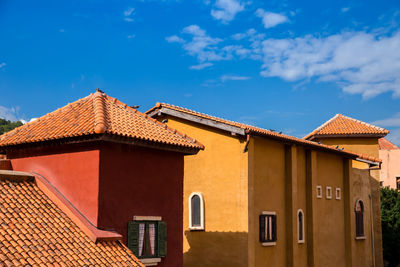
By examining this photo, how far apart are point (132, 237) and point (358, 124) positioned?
73.9 feet

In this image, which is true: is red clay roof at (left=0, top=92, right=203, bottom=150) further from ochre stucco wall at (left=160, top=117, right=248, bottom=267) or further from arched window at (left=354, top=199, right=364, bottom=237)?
arched window at (left=354, top=199, right=364, bottom=237)

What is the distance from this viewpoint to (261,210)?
19.5 metres

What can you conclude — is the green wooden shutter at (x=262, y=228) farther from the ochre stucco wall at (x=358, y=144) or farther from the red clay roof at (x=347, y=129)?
the ochre stucco wall at (x=358, y=144)

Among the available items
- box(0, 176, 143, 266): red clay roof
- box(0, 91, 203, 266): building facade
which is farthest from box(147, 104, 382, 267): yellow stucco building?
box(0, 176, 143, 266): red clay roof

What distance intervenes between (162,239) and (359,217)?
16917mm

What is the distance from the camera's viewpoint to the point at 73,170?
44.0ft

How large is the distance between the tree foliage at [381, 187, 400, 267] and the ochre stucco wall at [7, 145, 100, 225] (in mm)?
26702

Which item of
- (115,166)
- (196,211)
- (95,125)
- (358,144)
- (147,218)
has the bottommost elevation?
(147,218)

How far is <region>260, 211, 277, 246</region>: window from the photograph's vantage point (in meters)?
19.3

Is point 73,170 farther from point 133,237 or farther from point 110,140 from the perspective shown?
point 133,237

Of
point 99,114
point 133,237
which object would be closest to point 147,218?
point 133,237

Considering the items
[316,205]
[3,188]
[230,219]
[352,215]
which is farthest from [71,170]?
[352,215]

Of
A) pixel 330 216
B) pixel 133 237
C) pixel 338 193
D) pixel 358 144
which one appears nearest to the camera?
pixel 133 237

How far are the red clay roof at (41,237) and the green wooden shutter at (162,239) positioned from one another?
1.86 meters
